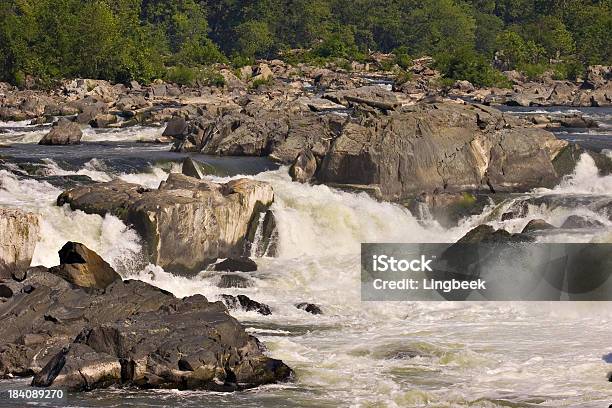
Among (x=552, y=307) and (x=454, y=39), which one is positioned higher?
(x=454, y=39)

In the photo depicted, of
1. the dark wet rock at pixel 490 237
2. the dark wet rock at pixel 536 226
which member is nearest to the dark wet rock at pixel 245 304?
the dark wet rock at pixel 490 237

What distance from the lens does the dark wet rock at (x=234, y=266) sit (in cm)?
3262

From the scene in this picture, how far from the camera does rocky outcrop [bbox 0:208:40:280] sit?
94.8 feet

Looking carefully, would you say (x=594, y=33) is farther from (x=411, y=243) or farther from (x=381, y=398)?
(x=381, y=398)

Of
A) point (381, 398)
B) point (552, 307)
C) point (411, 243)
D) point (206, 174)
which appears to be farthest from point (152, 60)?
point (381, 398)

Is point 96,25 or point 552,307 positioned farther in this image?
point 96,25

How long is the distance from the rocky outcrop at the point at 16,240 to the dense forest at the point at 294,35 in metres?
53.1

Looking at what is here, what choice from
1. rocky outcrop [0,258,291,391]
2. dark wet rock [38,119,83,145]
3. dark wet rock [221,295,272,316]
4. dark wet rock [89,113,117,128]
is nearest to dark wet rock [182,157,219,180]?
dark wet rock [38,119,83,145]

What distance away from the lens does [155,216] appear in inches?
1261

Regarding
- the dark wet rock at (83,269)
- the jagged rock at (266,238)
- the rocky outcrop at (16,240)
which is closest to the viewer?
the dark wet rock at (83,269)

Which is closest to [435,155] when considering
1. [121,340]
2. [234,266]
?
[234,266]

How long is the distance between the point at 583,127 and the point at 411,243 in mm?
22784

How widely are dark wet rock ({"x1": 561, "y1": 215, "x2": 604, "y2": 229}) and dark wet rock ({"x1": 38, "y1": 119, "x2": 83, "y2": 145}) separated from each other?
22574 mm

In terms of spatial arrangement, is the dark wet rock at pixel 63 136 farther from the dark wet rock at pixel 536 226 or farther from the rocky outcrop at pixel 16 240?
the dark wet rock at pixel 536 226
